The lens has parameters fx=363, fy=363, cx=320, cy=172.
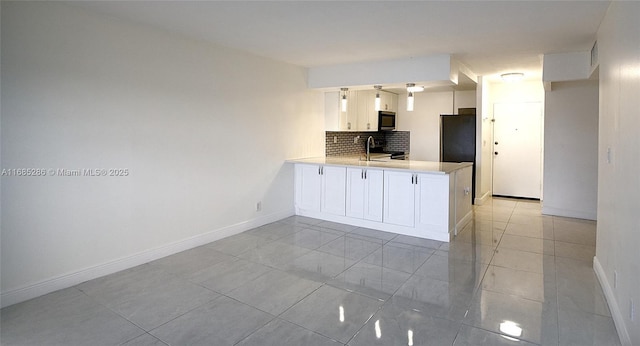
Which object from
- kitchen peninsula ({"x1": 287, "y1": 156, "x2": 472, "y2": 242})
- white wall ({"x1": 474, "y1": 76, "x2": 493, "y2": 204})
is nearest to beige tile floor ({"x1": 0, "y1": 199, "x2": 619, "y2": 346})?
kitchen peninsula ({"x1": 287, "y1": 156, "x2": 472, "y2": 242})

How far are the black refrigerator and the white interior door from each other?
99 cm

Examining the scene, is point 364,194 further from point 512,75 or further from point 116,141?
point 512,75

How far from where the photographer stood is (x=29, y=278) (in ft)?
9.29

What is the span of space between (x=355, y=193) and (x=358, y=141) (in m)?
2.53

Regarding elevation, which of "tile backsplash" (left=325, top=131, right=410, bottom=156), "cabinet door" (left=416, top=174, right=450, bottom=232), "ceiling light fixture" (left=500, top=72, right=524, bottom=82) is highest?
"ceiling light fixture" (left=500, top=72, right=524, bottom=82)

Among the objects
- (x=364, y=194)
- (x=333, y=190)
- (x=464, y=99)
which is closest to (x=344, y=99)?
(x=333, y=190)

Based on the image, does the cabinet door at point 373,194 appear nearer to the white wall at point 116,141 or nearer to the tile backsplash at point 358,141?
the white wall at point 116,141

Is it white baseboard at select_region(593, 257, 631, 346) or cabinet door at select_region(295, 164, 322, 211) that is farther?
cabinet door at select_region(295, 164, 322, 211)

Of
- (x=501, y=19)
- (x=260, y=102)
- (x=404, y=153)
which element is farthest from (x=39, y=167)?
(x=404, y=153)

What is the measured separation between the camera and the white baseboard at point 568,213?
17.9 ft

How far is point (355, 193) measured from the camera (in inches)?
197

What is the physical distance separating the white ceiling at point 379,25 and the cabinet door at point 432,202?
1.56m

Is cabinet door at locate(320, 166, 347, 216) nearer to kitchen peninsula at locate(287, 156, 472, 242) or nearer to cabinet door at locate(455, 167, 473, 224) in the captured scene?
kitchen peninsula at locate(287, 156, 472, 242)

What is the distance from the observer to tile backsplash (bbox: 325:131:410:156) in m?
6.46
